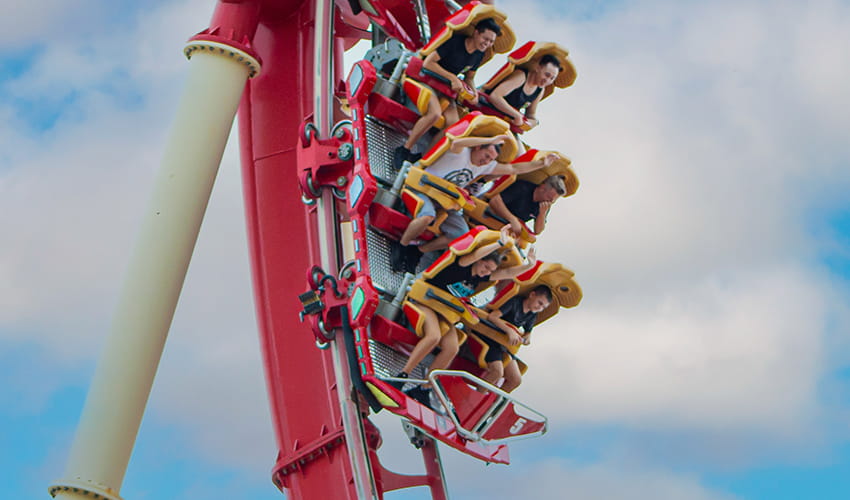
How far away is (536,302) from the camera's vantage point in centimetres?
1249

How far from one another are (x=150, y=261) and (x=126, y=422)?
1383 mm

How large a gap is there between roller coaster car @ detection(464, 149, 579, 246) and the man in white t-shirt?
0.37 metres

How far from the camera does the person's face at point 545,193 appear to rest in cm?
1303

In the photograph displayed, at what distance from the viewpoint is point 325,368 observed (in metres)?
12.7

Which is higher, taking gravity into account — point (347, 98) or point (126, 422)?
point (347, 98)

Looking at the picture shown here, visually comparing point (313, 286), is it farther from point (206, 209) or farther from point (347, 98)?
point (347, 98)

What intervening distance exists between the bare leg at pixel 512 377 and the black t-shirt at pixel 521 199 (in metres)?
1.46

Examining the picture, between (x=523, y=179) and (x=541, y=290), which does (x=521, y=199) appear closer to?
(x=523, y=179)

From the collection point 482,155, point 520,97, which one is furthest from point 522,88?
point 482,155

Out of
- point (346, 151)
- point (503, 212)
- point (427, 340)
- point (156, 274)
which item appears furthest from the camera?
point (503, 212)

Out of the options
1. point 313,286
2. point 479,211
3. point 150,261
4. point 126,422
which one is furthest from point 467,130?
point 126,422

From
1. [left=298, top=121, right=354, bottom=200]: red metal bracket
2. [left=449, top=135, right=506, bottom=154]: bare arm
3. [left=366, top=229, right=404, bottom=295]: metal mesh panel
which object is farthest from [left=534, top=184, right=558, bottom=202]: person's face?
[left=298, top=121, right=354, bottom=200]: red metal bracket

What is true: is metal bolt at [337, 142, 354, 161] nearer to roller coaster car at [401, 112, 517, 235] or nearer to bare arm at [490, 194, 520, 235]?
roller coaster car at [401, 112, 517, 235]

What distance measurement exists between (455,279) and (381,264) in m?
0.70
